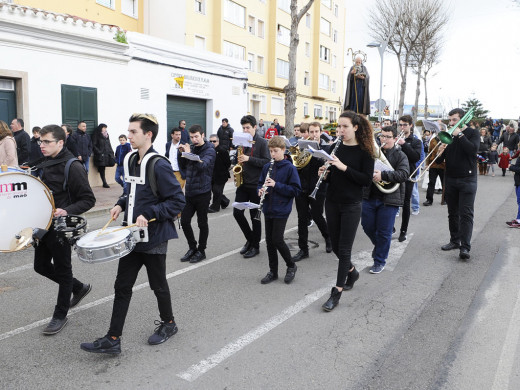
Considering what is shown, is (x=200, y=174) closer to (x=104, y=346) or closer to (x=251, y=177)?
(x=251, y=177)

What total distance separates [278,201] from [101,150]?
9724mm

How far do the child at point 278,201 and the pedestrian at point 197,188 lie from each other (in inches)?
46.1

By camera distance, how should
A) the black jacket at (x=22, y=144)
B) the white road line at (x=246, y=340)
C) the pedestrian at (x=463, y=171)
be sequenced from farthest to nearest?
the black jacket at (x=22, y=144)
the pedestrian at (x=463, y=171)
the white road line at (x=246, y=340)

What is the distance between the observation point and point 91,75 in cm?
1410

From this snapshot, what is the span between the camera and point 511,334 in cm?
438

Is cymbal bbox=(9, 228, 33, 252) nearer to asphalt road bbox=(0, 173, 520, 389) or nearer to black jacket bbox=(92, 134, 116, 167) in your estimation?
asphalt road bbox=(0, 173, 520, 389)

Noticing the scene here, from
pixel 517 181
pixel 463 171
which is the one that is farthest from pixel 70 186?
pixel 517 181

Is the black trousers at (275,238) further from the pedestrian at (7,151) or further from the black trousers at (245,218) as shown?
the pedestrian at (7,151)

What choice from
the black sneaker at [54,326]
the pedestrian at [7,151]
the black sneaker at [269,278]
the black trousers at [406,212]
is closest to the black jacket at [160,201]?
the black sneaker at [54,326]

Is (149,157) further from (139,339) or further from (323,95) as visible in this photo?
(323,95)

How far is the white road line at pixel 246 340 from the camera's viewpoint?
3.59 metres

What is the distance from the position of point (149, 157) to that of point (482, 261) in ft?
17.4

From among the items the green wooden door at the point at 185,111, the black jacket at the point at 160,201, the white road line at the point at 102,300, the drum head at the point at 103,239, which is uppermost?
the green wooden door at the point at 185,111

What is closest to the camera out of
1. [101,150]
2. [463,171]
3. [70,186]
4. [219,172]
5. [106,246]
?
[106,246]
